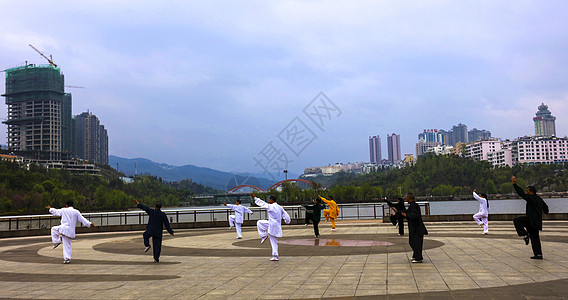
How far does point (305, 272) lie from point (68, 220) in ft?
29.1

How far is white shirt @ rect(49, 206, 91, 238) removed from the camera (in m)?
15.7

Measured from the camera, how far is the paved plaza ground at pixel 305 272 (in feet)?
30.7

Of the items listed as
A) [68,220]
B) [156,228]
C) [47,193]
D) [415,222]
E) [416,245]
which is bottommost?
[416,245]

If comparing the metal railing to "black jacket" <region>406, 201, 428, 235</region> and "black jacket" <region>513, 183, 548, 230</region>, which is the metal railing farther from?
"black jacket" <region>513, 183, 548, 230</region>

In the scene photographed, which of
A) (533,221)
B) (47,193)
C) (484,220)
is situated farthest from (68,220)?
(47,193)

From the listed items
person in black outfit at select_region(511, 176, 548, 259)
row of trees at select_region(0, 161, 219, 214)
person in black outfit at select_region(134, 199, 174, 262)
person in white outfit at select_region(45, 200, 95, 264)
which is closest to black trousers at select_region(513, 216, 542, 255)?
person in black outfit at select_region(511, 176, 548, 259)

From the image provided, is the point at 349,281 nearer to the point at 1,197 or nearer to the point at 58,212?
the point at 58,212

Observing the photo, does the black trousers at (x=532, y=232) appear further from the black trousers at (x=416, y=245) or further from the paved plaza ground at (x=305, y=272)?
the black trousers at (x=416, y=245)

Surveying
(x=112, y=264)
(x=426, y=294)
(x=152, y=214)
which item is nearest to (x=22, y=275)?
(x=112, y=264)

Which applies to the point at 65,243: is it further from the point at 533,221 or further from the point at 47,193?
the point at 47,193

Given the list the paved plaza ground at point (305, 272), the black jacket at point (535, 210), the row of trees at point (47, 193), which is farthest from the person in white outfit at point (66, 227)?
the row of trees at point (47, 193)

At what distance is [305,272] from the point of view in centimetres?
1206

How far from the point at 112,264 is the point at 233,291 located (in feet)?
21.8

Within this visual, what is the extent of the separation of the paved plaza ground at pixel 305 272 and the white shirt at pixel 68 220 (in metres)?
1.01
